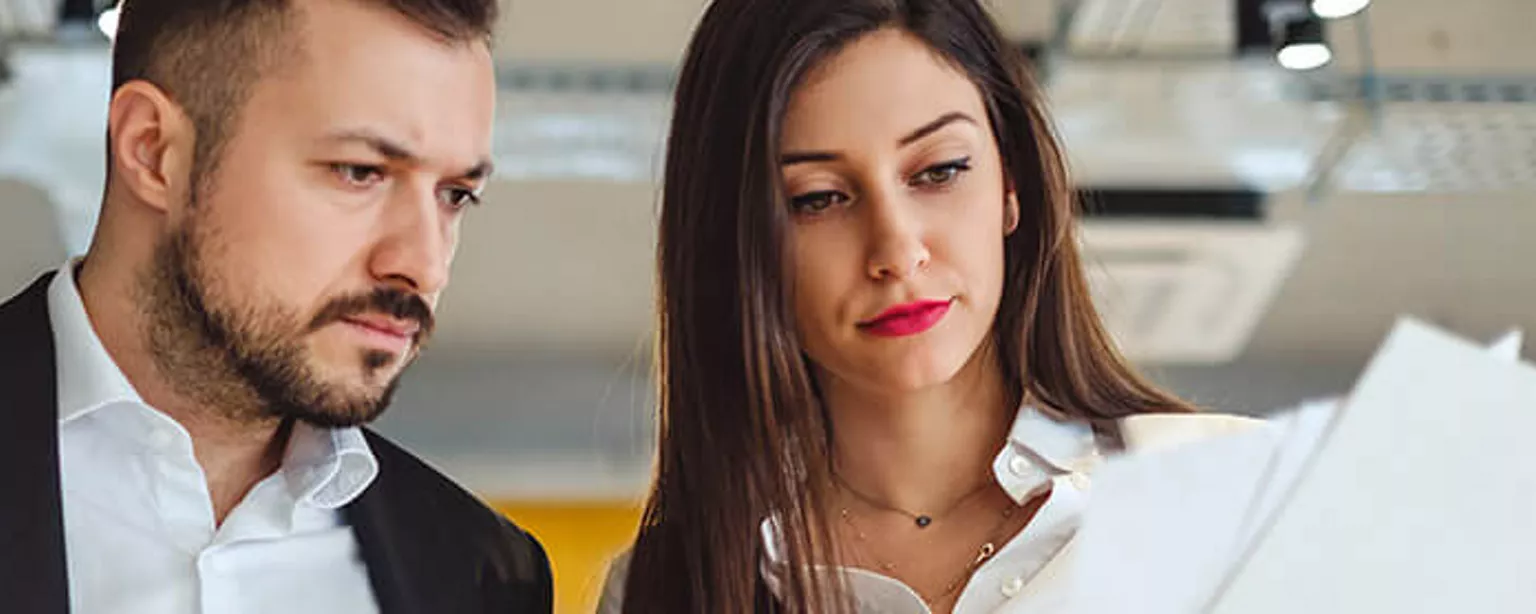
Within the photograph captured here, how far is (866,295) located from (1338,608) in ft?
2.03

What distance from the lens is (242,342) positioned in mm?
1671

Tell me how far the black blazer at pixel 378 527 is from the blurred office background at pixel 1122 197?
0.21 meters

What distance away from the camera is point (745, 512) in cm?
163

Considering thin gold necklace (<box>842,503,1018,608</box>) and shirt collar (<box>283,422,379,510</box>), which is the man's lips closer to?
shirt collar (<box>283,422,379,510</box>)

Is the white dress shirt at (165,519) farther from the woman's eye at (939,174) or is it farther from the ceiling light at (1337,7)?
the ceiling light at (1337,7)

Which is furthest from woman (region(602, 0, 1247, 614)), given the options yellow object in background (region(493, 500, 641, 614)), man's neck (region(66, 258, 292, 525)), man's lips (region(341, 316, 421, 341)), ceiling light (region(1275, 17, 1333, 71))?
yellow object in background (region(493, 500, 641, 614))

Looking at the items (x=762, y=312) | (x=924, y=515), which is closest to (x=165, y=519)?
(x=762, y=312)

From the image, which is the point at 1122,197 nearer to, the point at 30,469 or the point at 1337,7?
the point at 1337,7

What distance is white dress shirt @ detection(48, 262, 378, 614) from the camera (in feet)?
5.27

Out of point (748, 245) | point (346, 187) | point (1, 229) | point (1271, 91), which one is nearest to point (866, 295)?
point (748, 245)

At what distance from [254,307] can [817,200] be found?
482 millimetres

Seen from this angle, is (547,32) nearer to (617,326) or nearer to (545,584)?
(617,326)

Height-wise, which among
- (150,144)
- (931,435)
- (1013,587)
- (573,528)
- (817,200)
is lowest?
(573,528)

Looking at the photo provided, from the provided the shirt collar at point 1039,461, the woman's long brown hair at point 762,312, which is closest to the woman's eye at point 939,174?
the woman's long brown hair at point 762,312
